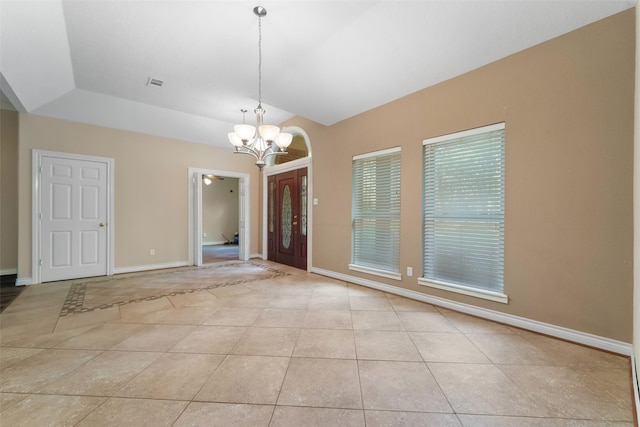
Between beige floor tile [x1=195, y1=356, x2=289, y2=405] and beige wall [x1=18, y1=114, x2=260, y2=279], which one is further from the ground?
beige wall [x1=18, y1=114, x2=260, y2=279]

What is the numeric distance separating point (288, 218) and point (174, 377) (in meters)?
4.15

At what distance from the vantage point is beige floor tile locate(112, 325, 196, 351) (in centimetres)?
215

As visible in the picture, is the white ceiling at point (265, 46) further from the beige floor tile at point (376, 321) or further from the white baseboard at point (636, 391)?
the beige floor tile at point (376, 321)

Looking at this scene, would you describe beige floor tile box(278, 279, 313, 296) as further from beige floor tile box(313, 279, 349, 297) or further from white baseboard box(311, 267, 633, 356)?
white baseboard box(311, 267, 633, 356)

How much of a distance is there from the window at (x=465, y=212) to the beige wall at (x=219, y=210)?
8.02 m

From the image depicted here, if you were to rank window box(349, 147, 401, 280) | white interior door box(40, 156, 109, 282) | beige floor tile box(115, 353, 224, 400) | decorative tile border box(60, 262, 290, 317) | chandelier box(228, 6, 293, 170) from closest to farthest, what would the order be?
1. beige floor tile box(115, 353, 224, 400)
2. chandelier box(228, 6, 293, 170)
3. decorative tile border box(60, 262, 290, 317)
4. window box(349, 147, 401, 280)
5. white interior door box(40, 156, 109, 282)

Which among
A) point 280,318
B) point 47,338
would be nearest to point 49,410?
point 47,338

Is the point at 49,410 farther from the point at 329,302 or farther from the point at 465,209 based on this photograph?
the point at 465,209

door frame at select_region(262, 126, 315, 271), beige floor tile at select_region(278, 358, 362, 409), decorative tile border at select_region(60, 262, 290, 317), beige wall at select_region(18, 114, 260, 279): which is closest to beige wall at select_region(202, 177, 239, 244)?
door frame at select_region(262, 126, 315, 271)

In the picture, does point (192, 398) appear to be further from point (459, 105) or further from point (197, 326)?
point (459, 105)

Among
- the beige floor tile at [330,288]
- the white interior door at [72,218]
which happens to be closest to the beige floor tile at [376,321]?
the beige floor tile at [330,288]

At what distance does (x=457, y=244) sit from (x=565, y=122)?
1.56 m

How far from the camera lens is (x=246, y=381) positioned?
68.0 inches

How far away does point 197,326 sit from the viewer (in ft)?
8.46
